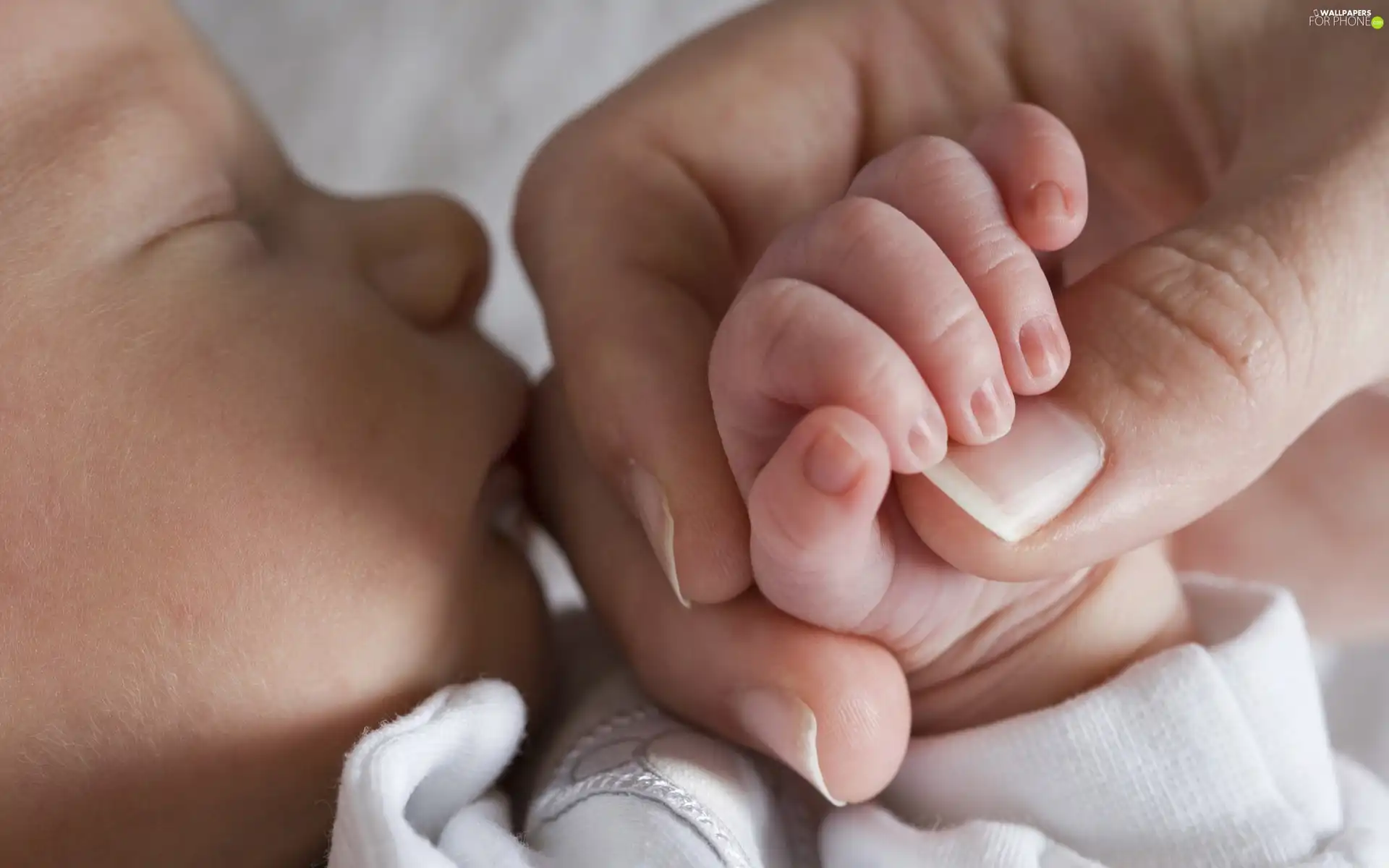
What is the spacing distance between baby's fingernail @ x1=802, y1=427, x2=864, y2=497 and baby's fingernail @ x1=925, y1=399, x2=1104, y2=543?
0.06m

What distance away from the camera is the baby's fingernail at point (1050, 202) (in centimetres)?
45

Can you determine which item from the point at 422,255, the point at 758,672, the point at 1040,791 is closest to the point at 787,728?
the point at 758,672

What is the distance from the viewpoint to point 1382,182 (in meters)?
0.49

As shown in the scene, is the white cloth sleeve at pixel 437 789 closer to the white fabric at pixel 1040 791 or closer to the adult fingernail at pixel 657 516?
the white fabric at pixel 1040 791

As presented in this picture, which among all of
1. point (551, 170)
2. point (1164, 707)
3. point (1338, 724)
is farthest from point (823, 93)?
point (1338, 724)

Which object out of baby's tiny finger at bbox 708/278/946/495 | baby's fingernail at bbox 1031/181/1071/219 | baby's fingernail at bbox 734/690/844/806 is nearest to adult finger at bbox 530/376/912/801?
baby's fingernail at bbox 734/690/844/806

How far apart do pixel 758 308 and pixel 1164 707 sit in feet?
0.94

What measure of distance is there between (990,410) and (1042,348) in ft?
0.11

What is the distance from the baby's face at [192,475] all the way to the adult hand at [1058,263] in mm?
94

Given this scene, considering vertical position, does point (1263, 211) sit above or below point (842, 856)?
above

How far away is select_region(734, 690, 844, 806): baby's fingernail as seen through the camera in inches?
20.0

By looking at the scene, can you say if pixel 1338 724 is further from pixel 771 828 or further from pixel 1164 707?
pixel 771 828

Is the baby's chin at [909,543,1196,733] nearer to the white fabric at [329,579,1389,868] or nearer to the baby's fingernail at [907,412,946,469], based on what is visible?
the white fabric at [329,579,1389,868]

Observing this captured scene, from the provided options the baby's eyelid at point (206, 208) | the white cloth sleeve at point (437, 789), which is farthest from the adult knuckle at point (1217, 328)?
the baby's eyelid at point (206, 208)
